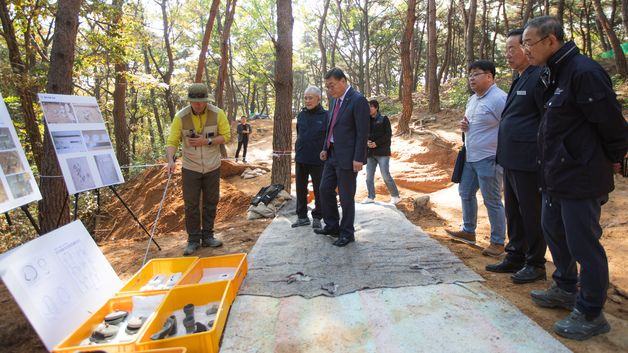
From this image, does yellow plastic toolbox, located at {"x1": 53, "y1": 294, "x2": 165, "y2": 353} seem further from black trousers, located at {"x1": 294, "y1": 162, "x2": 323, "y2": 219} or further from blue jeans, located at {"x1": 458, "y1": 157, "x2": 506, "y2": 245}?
blue jeans, located at {"x1": 458, "y1": 157, "x2": 506, "y2": 245}

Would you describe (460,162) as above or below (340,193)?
above

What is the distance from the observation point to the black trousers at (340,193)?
4.14m

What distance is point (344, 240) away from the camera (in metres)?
4.12

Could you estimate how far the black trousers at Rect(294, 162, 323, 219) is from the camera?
5094 mm

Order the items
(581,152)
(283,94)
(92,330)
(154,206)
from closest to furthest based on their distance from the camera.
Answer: (581,152) → (92,330) → (283,94) → (154,206)

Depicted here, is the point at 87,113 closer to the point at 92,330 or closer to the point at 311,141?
the point at 92,330

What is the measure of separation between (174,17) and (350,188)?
18.5 metres

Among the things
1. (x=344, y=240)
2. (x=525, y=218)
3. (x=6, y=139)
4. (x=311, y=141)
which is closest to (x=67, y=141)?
(x=6, y=139)

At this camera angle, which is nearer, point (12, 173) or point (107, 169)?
point (12, 173)

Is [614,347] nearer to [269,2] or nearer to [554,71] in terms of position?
[554,71]

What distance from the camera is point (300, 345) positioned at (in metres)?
2.30

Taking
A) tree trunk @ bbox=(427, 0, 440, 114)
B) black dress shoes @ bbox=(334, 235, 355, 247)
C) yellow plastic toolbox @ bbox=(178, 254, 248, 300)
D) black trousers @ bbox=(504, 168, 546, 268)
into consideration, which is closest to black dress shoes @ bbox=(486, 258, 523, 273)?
black trousers @ bbox=(504, 168, 546, 268)

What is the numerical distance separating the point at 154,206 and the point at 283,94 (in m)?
5.18

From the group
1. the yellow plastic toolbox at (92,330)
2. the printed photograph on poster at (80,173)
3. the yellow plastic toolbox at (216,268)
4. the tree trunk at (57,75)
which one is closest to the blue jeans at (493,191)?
the yellow plastic toolbox at (216,268)
